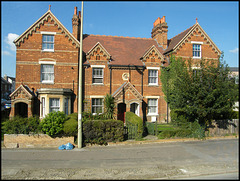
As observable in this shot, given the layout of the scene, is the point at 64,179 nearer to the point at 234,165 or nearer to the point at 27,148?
the point at 27,148

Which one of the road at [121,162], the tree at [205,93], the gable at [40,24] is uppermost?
the gable at [40,24]

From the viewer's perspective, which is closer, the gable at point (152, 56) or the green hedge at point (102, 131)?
the green hedge at point (102, 131)

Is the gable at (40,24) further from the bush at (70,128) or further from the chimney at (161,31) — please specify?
the chimney at (161,31)

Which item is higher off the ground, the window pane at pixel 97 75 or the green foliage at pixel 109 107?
the window pane at pixel 97 75

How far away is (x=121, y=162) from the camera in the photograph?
9828 mm

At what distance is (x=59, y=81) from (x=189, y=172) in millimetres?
15097

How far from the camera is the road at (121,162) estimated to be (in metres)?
8.25

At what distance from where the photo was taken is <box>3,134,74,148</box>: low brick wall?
12586mm

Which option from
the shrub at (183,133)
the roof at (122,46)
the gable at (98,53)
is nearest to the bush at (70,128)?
the shrub at (183,133)

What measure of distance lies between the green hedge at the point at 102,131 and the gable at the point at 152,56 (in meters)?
10.3

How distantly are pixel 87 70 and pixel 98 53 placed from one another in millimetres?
2149

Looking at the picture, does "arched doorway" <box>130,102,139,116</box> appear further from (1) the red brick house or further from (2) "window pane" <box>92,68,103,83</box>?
(2) "window pane" <box>92,68,103,83</box>

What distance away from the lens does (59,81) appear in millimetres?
19641

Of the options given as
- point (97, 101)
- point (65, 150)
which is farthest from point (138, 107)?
point (65, 150)
